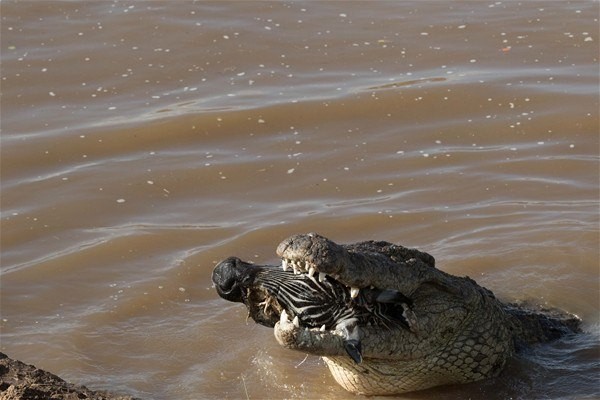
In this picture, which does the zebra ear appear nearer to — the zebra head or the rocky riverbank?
the zebra head

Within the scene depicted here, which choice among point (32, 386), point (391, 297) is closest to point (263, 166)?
point (391, 297)

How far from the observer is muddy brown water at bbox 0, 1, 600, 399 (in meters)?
6.31

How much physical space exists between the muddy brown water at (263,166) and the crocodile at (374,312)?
27cm

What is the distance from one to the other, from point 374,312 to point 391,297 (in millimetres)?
111

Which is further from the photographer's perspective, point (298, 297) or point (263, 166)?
A: point (263, 166)

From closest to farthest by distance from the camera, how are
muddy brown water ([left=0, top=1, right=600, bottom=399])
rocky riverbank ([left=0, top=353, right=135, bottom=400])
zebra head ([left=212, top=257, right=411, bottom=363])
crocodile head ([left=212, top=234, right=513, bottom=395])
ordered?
crocodile head ([left=212, top=234, right=513, bottom=395]) < rocky riverbank ([left=0, top=353, right=135, bottom=400]) < zebra head ([left=212, top=257, right=411, bottom=363]) < muddy brown water ([left=0, top=1, right=600, bottom=399])

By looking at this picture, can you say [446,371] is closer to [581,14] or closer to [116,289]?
[116,289]

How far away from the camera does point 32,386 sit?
4613 mm

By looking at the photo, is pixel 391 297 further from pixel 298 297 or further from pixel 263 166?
pixel 263 166

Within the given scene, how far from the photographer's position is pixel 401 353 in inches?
193

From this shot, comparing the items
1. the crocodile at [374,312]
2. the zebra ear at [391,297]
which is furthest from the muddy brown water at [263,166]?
the zebra ear at [391,297]

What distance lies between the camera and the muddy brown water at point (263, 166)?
6.31 meters

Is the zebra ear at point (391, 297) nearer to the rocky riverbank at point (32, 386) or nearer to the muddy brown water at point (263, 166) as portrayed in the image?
the muddy brown water at point (263, 166)

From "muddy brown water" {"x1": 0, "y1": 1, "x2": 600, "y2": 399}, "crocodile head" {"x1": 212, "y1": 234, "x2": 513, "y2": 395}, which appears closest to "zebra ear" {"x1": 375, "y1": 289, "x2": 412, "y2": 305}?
"crocodile head" {"x1": 212, "y1": 234, "x2": 513, "y2": 395}
